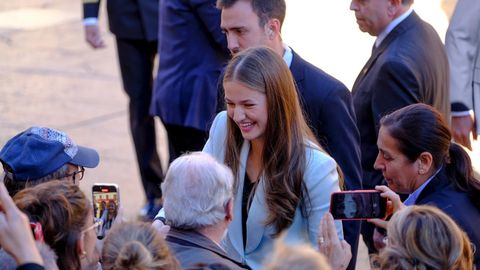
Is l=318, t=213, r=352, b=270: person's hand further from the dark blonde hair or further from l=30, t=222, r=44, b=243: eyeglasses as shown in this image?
the dark blonde hair

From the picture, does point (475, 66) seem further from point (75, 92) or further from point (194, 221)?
point (75, 92)

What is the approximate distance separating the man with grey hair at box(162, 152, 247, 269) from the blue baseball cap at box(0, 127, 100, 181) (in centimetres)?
74

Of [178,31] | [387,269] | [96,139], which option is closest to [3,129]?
[96,139]

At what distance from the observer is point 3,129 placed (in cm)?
973

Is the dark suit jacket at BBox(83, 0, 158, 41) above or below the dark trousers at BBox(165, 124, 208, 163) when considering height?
above

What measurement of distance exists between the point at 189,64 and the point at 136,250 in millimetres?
3812

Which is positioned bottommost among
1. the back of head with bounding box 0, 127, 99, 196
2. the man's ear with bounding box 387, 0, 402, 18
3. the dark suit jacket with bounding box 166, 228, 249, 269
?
the back of head with bounding box 0, 127, 99, 196

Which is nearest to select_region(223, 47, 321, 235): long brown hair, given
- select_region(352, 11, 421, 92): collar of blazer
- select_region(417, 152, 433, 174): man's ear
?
select_region(417, 152, 433, 174): man's ear

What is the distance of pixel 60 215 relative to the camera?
3689 mm

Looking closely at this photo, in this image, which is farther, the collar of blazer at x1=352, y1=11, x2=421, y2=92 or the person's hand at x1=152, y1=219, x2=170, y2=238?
the collar of blazer at x1=352, y1=11, x2=421, y2=92

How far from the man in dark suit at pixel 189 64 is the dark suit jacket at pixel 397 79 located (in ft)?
4.73

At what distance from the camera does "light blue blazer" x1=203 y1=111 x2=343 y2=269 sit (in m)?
4.42

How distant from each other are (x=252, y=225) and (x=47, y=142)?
38.1 inches

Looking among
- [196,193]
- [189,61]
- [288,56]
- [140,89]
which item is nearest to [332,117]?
[288,56]
